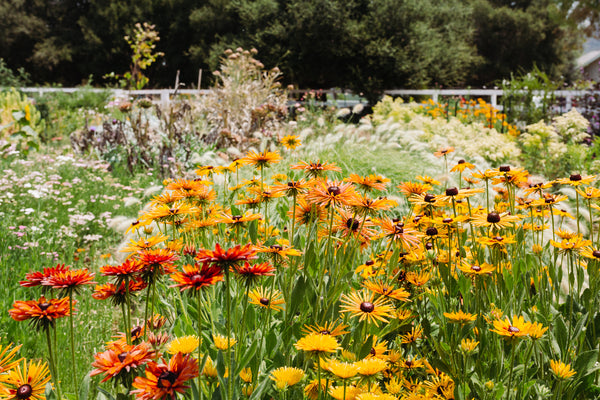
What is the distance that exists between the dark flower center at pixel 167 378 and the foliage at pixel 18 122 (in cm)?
510

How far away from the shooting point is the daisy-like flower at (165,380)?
683 millimetres

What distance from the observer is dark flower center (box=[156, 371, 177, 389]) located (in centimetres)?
69

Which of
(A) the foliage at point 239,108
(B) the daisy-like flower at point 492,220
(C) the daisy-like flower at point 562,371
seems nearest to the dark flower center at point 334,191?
(B) the daisy-like flower at point 492,220

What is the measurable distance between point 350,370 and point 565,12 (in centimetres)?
2728

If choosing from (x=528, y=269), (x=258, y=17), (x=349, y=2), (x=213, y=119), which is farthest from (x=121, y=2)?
(x=528, y=269)

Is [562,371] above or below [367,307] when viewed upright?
below

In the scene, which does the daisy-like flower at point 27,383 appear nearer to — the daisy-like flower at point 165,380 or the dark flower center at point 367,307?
the daisy-like flower at point 165,380

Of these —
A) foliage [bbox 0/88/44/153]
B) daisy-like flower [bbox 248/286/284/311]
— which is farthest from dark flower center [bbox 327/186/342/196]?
foliage [bbox 0/88/44/153]

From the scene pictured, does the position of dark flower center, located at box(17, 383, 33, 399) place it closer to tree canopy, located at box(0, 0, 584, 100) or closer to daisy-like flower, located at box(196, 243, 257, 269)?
daisy-like flower, located at box(196, 243, 257, 269)

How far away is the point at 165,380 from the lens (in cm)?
69

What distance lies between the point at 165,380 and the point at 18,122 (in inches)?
230

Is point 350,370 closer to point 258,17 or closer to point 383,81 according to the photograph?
point 383,81

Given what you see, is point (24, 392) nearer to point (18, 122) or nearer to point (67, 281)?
point (67, 281)

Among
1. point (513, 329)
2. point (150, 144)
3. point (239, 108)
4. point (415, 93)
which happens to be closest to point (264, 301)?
point (513, 329)
